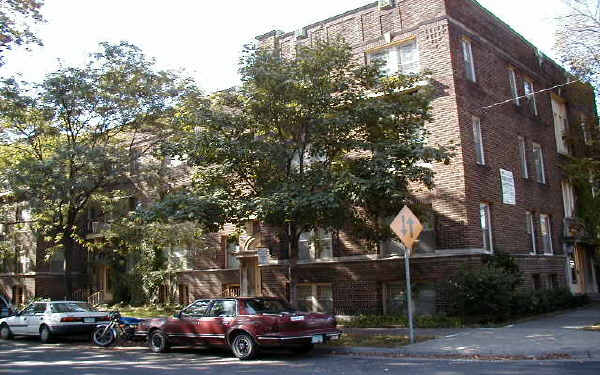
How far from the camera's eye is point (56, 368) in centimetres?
1098

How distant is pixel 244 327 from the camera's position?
1176 cm

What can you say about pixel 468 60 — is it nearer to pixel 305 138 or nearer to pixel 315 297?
pixel 305 138

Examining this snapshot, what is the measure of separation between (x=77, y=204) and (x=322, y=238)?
918 cm

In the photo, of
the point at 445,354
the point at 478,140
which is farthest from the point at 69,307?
the point at 478,140

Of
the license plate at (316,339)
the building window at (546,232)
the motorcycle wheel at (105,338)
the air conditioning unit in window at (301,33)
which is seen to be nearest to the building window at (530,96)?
the building window at (546,232)

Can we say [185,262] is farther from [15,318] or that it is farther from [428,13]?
[428,13]

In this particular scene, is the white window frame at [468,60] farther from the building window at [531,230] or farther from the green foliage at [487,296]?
the green foliage at [487,296]

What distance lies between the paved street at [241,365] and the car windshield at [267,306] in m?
0.97

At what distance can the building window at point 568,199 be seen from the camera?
26.1 meters

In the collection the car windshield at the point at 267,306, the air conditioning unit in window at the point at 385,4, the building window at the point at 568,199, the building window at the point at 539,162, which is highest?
the air conditioning unit in window at the point at 385,4

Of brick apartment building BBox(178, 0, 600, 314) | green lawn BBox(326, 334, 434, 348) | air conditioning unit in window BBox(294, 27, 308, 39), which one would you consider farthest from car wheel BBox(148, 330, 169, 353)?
air conditioning unit in window BBox(294, 27, 308, 39)

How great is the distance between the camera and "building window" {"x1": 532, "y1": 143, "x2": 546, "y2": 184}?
78.9 feet

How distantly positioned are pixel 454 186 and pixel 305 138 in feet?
18.6

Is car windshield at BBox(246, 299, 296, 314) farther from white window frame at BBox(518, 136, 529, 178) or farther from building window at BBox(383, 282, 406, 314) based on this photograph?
white window frame at BBox(518, 136, 529, 178)
